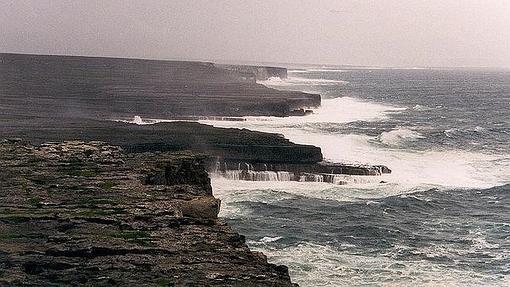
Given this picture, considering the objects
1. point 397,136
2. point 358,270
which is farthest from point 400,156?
point 358,270

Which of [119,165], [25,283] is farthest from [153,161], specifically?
[25,283]

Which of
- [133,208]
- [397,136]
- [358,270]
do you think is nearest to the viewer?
[133,208]

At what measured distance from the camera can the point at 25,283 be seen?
19.5 meters

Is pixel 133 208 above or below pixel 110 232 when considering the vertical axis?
above

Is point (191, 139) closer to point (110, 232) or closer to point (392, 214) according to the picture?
point (392, 214)

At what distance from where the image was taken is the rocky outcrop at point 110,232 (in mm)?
20516

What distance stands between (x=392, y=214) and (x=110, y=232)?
26141 mm

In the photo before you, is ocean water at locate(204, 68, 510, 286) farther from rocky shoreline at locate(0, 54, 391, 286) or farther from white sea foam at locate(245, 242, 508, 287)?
rocky shoreline at locate(0, 54, 391, 286)

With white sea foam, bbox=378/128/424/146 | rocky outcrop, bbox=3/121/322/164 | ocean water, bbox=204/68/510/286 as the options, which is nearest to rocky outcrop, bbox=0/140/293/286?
ocean water, bbox=204/68/510/286

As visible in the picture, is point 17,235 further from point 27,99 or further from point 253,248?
point 27,99

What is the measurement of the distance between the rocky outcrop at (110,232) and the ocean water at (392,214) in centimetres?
777

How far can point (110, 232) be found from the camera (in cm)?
2412

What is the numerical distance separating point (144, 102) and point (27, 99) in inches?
922

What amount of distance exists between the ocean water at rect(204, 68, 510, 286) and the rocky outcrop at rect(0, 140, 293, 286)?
25.5 feet
